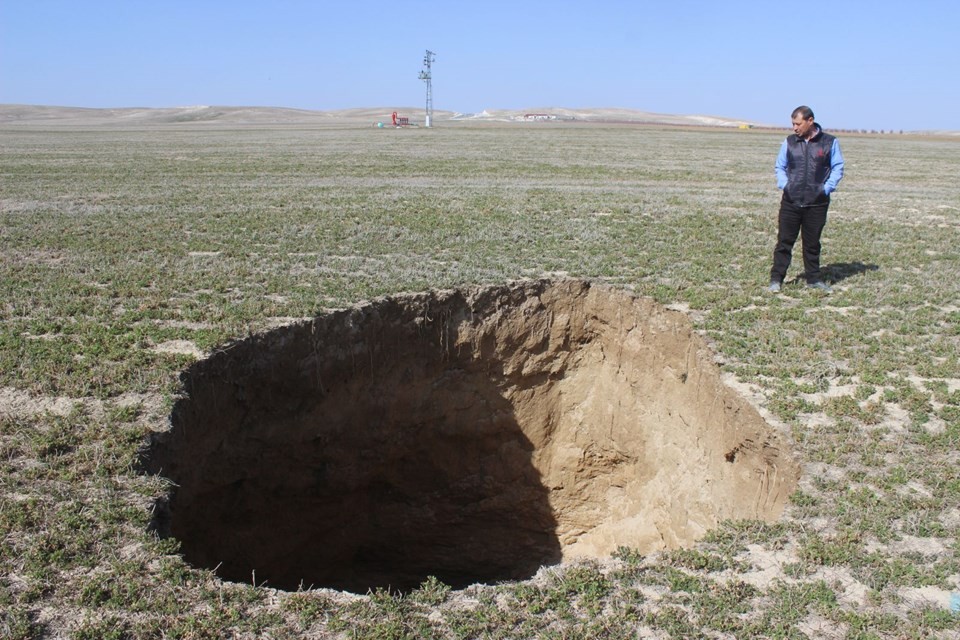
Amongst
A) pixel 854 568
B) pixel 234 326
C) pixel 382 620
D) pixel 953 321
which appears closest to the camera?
pixel 382 620

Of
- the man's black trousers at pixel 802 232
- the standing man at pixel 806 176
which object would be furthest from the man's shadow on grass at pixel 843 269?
the standing man at pixel 806 176

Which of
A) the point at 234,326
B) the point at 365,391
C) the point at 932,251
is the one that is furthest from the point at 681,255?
the point at 234,326

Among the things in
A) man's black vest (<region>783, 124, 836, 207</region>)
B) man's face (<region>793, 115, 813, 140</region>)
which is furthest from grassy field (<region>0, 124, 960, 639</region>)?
man's face (<region>793, 115, 813, 140</region>)

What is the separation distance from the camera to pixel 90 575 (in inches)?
156

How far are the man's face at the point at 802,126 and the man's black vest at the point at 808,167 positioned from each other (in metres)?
0.10

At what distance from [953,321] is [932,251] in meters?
4.12

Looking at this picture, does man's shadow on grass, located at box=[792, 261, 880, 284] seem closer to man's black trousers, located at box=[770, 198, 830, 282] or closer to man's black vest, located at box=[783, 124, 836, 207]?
man's black trousers, located at box=[770, 198, 830, 282]

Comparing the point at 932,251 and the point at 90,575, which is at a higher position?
the point at 932,251

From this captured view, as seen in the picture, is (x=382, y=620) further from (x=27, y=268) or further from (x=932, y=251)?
(x=932, y=251)

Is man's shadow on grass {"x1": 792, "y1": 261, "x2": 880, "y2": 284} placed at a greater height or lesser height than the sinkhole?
greater

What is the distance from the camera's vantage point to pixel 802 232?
871 centimetres

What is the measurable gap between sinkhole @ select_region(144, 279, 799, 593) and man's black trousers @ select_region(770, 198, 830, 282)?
6.01 feet

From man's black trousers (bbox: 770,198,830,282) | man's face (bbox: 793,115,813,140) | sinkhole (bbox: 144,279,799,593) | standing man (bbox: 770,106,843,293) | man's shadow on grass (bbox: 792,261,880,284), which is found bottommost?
sinkhole (bbox: 144,279,799,593)

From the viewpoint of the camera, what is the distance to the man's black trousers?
8430 millimetres
